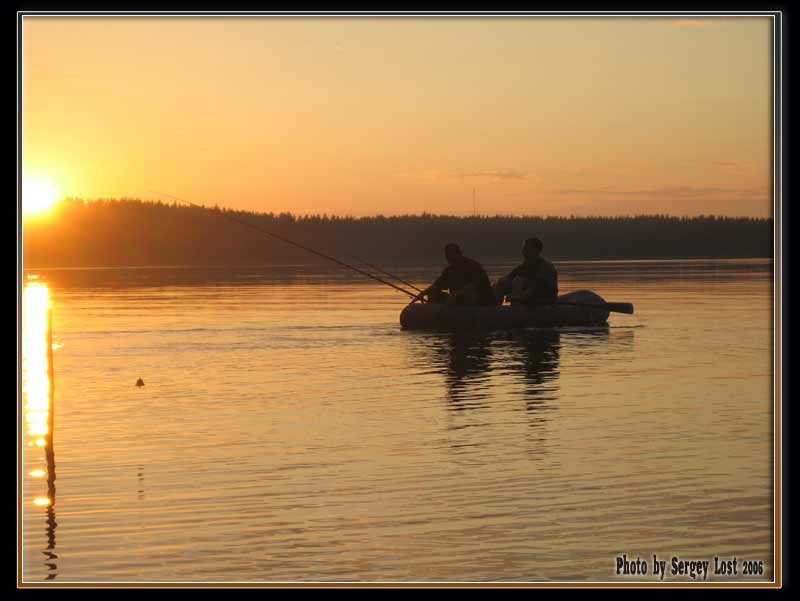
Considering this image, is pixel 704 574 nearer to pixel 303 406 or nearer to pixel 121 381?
pixel 303 406

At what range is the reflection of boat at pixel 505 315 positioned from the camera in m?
24.1

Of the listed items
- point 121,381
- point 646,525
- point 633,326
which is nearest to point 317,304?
point 633,326

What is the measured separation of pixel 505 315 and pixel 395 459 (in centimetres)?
1228

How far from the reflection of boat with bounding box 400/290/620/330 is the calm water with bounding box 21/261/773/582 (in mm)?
401

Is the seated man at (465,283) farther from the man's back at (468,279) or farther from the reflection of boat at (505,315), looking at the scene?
the reflection of boat at (505,315)

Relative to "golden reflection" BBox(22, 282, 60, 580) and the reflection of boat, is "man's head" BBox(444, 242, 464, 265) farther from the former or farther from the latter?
"golden reflection" BBox(22, 282, 60, 580)

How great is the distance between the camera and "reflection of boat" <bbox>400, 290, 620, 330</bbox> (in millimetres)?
24125

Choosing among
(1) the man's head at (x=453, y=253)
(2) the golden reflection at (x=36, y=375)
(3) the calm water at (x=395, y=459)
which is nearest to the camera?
(3) the calm water at (x=395, y=459)

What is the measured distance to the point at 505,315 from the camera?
953 inches

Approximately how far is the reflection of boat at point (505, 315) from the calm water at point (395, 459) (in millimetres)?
401

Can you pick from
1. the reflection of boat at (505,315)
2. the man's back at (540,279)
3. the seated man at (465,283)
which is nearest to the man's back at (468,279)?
the seated man at (465,283)

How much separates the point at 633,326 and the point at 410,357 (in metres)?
7.96

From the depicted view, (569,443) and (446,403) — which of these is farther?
(446,403)

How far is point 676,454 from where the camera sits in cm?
1238
